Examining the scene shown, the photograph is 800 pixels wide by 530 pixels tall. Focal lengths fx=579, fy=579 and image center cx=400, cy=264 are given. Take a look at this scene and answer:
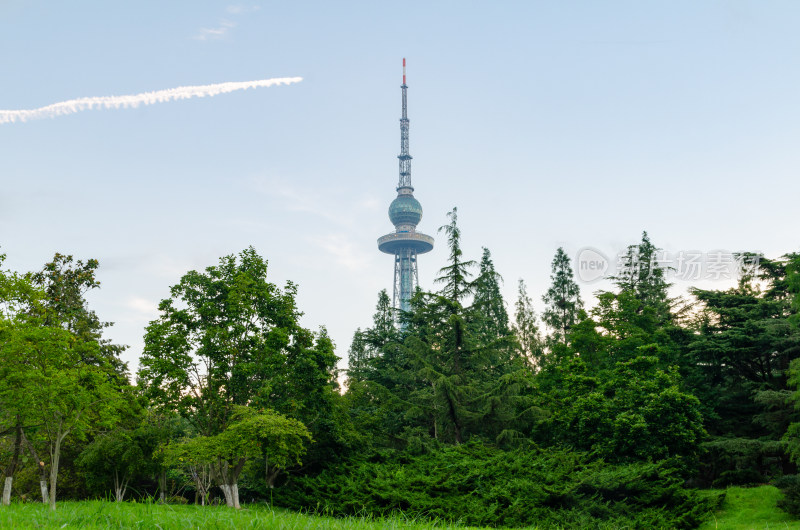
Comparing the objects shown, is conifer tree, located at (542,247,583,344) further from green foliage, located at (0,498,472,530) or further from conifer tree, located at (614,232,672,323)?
green foliage, located at (0,498,472,530)

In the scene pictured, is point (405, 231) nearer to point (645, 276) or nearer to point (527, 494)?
point (645, 276)

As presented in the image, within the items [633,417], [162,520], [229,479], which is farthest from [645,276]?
[162,520]

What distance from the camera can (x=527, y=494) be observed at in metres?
21.0

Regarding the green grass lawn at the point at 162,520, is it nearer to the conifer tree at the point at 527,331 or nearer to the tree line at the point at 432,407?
the tree line at the point at 432,407

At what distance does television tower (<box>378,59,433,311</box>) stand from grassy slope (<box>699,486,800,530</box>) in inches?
4686

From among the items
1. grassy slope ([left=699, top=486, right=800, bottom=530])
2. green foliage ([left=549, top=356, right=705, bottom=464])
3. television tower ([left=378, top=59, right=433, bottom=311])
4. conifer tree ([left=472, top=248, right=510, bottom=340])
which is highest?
television tower ([left=378, top=59, right=433, bottom=311])

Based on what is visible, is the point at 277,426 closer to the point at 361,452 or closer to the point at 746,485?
the point at 361,452

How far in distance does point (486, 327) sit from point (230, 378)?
2581cm

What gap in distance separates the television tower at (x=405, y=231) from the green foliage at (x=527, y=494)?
4728 inches

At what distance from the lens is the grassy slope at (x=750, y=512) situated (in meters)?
21.6

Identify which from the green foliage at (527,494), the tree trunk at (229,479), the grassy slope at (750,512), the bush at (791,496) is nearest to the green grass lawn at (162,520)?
the green foliage at (527,494)

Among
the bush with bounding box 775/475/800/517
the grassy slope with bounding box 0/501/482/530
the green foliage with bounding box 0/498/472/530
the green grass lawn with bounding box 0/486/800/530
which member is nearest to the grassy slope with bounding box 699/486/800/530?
the bush with bounding box 775/475/800/517

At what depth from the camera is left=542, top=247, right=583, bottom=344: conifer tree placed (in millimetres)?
49844

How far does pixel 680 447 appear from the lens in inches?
1067
